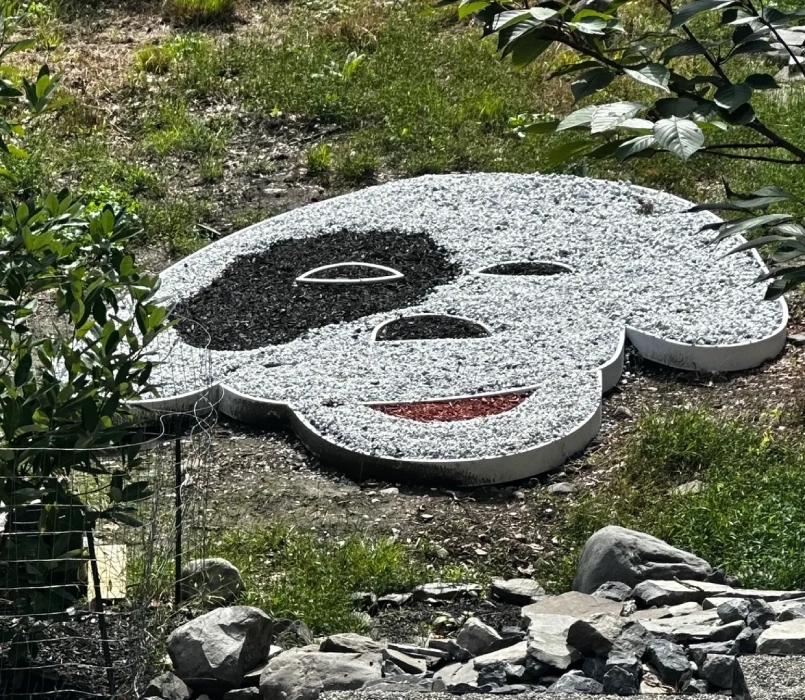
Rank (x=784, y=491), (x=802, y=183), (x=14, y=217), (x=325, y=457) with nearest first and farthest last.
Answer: (x=14, y=217), (x=784, y=491), (x=325, y=457), (x=802, y=183)

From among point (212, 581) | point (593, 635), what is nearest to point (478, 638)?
point (593, 635)

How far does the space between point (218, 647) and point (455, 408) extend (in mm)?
2848

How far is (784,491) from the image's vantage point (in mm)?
5633

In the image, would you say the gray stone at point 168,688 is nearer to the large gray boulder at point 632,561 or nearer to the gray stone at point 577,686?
the gray stone at point 577,686

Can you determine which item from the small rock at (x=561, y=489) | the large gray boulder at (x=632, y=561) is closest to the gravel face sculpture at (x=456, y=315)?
the small rock at (x=561, y=489)

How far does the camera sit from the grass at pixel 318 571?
4988 millimetres

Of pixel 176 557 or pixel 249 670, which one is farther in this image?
pixel 176 557

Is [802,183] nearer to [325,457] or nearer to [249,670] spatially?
[325,457]

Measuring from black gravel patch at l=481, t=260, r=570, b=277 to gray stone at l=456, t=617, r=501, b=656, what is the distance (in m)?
4.08

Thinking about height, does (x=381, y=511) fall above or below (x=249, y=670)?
below

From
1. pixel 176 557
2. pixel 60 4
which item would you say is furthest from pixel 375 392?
pixel 60 4

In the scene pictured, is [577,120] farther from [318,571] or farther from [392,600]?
[318,571]

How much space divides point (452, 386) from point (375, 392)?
0.43 m

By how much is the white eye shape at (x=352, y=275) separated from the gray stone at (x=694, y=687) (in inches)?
183
